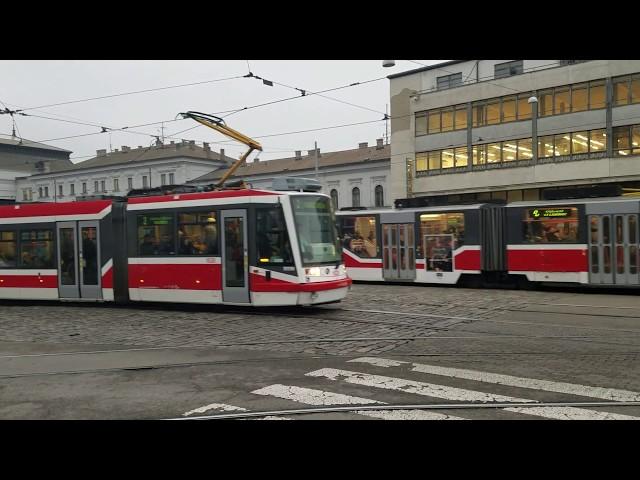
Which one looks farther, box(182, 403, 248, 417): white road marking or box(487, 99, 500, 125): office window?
box(487, 99, 500, 125): office window

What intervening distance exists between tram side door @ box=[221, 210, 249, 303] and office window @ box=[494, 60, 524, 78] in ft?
93.5

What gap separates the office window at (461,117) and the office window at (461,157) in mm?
1416

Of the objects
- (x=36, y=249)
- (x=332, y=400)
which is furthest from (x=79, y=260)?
(x=332, y=400)

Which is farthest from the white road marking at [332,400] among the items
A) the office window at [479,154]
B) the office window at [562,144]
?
the office window at [479,154]

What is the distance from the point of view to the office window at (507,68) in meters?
37.2

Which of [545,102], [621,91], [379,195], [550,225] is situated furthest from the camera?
[379,195]

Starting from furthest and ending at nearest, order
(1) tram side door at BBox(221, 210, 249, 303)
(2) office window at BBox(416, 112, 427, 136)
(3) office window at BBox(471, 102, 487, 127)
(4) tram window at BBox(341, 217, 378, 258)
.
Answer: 1. (2) office window at BBox(416, 112, 427, 136)
2. (3) office window at BBox(471, 102, 487, 127)
3. (4) tram window at BBox(341, 217, 378, 258)
4. (1) tram side door at BBox(221, 210, 249, 303)

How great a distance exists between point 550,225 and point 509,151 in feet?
66.8

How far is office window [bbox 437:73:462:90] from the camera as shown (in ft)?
131

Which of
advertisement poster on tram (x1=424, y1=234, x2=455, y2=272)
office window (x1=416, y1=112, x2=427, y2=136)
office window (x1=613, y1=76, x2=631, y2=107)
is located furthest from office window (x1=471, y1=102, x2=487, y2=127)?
advertisement poster on tram (x1=424, y1=234, x2=455, y2=272)

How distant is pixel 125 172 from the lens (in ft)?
208

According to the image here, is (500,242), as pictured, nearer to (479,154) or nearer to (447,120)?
(479,154)

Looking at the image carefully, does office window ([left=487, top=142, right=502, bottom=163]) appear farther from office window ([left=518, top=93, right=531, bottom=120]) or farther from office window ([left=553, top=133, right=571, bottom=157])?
office window ([left=553, top=133, right=571, bottom=157])

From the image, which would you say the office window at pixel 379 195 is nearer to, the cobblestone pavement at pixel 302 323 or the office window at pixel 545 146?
Answer: the office window at pixel 545 146
